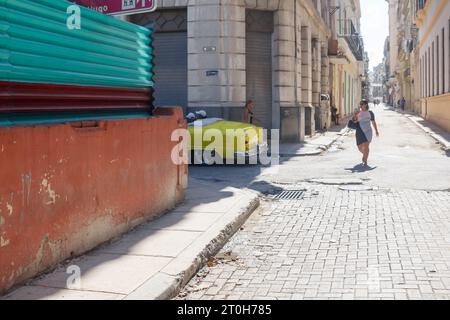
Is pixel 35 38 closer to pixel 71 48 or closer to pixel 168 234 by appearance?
pixel 71 48

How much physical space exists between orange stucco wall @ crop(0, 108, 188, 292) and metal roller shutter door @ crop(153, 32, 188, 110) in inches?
463

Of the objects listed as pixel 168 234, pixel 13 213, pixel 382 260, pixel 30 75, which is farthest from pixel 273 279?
pixel 30 75

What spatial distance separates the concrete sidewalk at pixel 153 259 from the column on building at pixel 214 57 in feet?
→ 33.8

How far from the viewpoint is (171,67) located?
62.8 feet

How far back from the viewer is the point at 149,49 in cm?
745

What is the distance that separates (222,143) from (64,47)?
27.0ft

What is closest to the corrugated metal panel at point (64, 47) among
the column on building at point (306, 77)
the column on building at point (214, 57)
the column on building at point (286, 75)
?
the column on building at point (214, 57)

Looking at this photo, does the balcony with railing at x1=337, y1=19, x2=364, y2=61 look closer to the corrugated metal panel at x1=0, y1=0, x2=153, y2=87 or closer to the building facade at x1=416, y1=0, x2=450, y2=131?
the building facade at x1=416, y1=0, x2=450, y2=131

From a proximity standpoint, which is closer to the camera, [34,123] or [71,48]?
[34,123]

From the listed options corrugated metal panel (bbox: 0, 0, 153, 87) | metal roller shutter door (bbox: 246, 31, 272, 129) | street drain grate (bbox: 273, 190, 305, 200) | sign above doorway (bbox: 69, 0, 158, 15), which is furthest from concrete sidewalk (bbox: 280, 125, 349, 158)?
sign above doorway (bbox: 69, 0, 158, 15)

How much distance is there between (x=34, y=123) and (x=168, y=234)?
84.0 inches

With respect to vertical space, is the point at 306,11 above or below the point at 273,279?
above

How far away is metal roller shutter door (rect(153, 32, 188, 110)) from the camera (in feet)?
62.2

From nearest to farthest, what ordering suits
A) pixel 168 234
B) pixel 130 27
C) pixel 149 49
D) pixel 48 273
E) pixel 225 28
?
pixel 48 273
pixel 168 234
pixel 130 27
pixel 149 49
pixel 225 28
